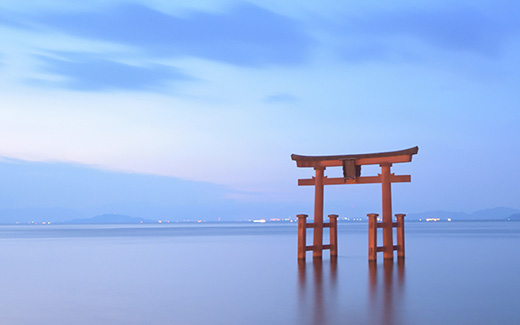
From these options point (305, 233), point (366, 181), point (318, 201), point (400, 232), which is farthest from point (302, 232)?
point (400, 232)

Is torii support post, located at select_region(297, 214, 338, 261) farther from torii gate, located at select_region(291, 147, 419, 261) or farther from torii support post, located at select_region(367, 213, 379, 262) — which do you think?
torii support post, located at select_region(367, 213, 379, 262)

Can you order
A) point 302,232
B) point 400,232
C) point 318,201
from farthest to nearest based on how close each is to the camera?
point 318,201 → point 400,232 → point 302,232

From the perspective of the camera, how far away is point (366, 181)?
59.8 feet

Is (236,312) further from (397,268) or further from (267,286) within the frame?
(397,268)

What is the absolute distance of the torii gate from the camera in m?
17.3

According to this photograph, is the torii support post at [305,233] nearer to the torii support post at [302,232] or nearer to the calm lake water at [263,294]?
the torii support post at [302,232]

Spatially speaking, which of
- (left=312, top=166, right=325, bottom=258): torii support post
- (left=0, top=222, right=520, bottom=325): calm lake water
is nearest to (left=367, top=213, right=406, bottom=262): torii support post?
(left=0, top=222, right=520, bottom=325): calm lake water

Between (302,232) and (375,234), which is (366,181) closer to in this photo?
(375,234)

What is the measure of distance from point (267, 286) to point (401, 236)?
21.6ft

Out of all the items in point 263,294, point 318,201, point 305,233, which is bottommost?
point 263,294

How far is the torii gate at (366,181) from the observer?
1730 cm

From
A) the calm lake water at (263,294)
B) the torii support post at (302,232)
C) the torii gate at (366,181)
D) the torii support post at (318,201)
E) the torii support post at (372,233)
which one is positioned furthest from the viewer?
the torii support post at (318,201)

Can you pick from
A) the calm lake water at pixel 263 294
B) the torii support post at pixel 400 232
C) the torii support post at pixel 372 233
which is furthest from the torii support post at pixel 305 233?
the torii support post at pixel 400 232

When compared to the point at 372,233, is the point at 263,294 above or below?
below
